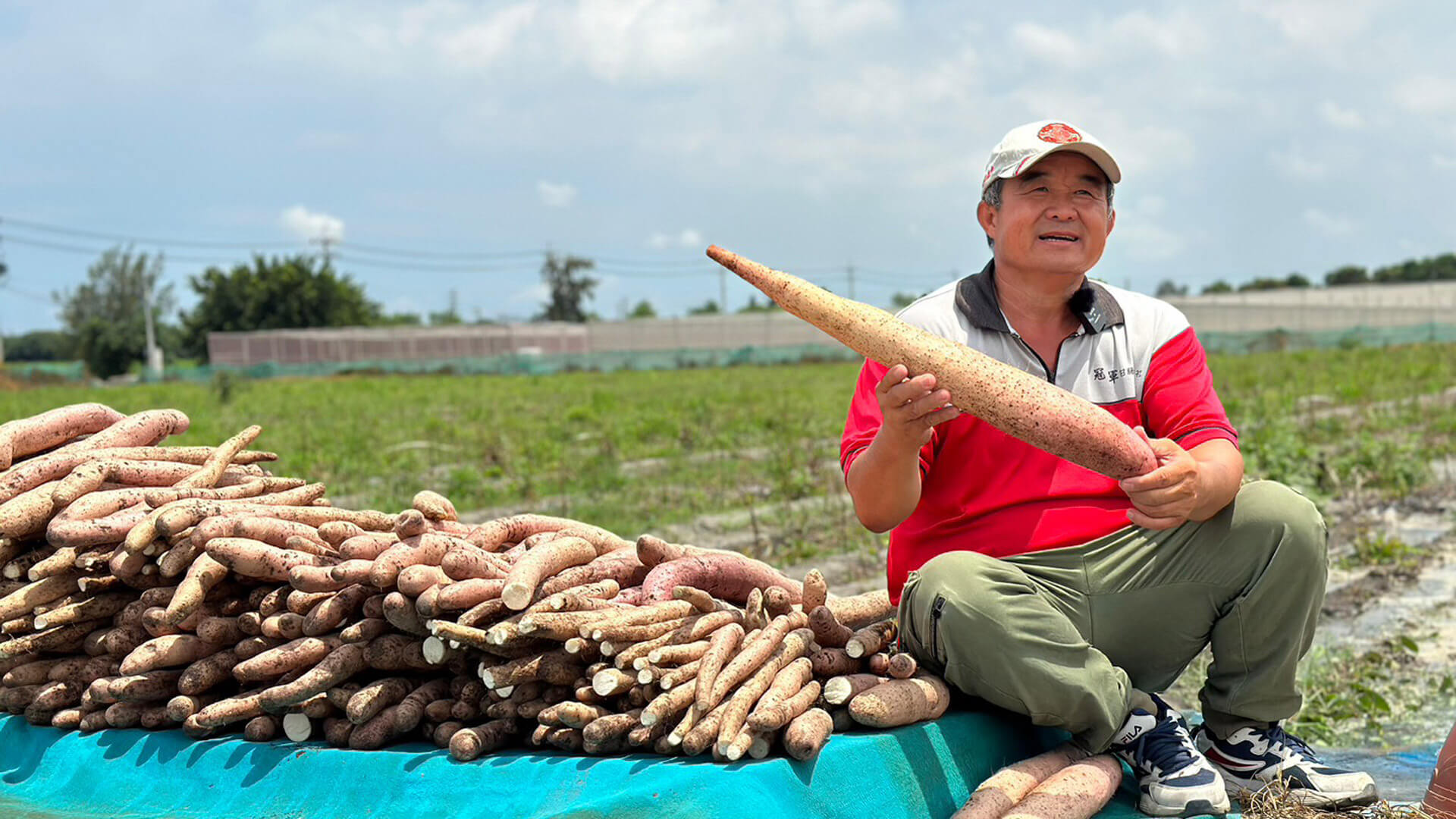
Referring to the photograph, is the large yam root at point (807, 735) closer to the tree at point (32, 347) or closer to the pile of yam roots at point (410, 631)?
the pile of yam roots at point (410, 631)

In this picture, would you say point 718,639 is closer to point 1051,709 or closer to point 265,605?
point 1051,709

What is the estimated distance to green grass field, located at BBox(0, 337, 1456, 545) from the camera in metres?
9.70

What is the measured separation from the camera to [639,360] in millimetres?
43188

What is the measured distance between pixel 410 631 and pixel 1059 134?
6.04 ft

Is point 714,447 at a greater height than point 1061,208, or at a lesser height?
lesser

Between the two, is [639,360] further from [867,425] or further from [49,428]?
[867,425]

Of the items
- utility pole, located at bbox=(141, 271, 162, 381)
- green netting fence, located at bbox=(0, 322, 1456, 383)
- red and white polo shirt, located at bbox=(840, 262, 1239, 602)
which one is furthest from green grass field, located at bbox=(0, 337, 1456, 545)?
utility pole, located at bbox=(141, 271, 162, 381)

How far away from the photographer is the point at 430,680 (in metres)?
2.84

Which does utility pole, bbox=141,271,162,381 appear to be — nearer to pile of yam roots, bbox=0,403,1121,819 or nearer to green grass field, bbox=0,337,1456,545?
green grass field, bbox=0,337,1456,545

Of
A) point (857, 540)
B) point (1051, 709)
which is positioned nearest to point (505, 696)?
point (1051, 709)

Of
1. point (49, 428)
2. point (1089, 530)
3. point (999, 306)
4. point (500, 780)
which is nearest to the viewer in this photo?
point (500, 780)

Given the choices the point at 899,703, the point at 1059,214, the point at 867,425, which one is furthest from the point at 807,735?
the point at 1059,214

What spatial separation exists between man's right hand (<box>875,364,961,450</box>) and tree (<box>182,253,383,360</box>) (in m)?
61.6

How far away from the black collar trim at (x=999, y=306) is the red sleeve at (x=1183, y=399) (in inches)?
6.0
